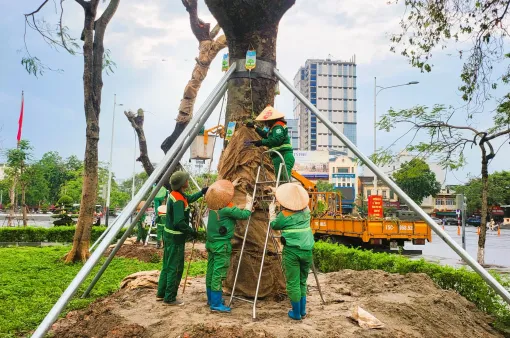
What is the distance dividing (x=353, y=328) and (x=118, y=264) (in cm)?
810

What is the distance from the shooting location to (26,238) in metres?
17.6

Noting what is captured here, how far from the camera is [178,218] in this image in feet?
17.9

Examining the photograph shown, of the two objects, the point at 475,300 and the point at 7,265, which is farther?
the point at 7,265

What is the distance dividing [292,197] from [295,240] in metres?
0.48

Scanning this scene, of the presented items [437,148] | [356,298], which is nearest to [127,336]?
[356,298]

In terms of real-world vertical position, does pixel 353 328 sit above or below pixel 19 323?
above

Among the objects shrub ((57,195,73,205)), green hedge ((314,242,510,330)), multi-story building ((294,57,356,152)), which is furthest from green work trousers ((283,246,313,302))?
multi-story building ((294,57,356,152))

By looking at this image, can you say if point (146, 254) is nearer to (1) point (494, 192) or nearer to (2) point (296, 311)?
(2) point (296, 311)

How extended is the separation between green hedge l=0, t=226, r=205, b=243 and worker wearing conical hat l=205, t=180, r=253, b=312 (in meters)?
12.6

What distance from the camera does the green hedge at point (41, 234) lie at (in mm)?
17328

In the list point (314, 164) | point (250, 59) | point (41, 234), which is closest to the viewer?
point (250, 59)

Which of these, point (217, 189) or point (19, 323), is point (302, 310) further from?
point (19, 323)

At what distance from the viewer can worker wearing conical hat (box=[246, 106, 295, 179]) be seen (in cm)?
536

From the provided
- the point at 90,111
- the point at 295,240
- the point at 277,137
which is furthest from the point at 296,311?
the point at 90,111
